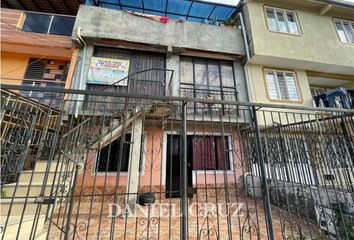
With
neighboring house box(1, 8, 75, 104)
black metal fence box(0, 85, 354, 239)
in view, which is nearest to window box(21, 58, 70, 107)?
neighboring house box(1, 8, 75, 104)

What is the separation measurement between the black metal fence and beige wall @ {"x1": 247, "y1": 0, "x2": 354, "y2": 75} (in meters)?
2.77

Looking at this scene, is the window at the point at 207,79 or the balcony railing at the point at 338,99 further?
the balcony railing at the point at 338,99

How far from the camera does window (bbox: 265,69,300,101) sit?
24.6ft

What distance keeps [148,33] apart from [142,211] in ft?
21.7

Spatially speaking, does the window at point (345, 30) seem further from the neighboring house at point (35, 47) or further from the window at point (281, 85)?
the neighboring house at point (35, 47)

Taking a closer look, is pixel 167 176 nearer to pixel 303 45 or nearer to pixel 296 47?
pixel 296 47

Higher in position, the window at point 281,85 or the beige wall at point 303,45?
the beige wall at point 303,45

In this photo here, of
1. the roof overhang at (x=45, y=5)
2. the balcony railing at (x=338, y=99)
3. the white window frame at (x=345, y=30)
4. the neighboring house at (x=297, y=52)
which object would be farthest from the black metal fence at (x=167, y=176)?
the white window frame at (x=345, y=30)

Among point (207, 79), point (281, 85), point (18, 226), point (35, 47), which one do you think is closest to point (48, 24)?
point (35, 47)

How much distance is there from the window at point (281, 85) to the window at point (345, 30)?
12.2ft

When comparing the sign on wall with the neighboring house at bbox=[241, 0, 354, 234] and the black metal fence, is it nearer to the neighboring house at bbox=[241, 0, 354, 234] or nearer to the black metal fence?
the black metal fence

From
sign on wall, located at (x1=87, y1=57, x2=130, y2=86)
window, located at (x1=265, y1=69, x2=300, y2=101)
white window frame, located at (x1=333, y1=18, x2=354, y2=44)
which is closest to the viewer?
sign on wall, located at (x1=87, y1=57, x2=130, y2=86)

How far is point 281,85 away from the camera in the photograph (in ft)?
25.3

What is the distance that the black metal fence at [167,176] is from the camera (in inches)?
90.4
